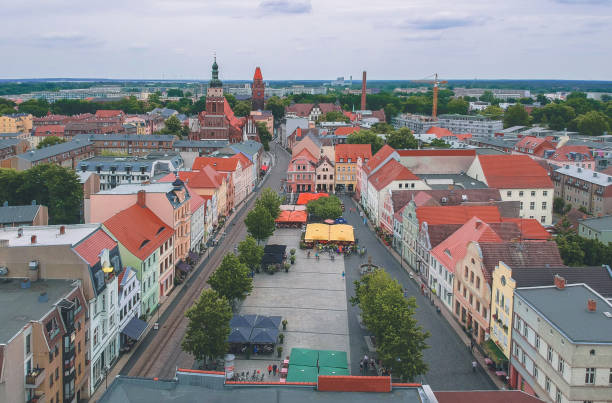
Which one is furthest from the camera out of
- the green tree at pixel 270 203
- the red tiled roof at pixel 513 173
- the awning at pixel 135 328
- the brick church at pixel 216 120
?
the brick church at pixel 216 120

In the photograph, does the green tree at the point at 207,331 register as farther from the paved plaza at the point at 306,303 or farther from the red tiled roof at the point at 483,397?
the red tiled roof at the point at 483,397

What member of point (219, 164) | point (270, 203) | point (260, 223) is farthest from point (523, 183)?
point (219, 164)

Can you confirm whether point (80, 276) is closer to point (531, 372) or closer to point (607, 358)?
point (531, 372)

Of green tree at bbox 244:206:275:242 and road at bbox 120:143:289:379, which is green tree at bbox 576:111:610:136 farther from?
road at bbox 120:143:289:379

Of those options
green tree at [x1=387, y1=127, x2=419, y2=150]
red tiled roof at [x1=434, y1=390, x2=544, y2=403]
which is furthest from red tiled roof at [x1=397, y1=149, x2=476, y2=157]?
red tiled roof at [x1=434, y1=390, x2=544, y2=403]

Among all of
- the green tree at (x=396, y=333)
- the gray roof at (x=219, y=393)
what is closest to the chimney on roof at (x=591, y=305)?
the green tree at (x=396, y=333)

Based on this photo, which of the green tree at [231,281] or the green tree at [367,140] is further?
the green tree at [367,140]

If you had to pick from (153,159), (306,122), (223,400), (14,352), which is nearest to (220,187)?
(153,159)
